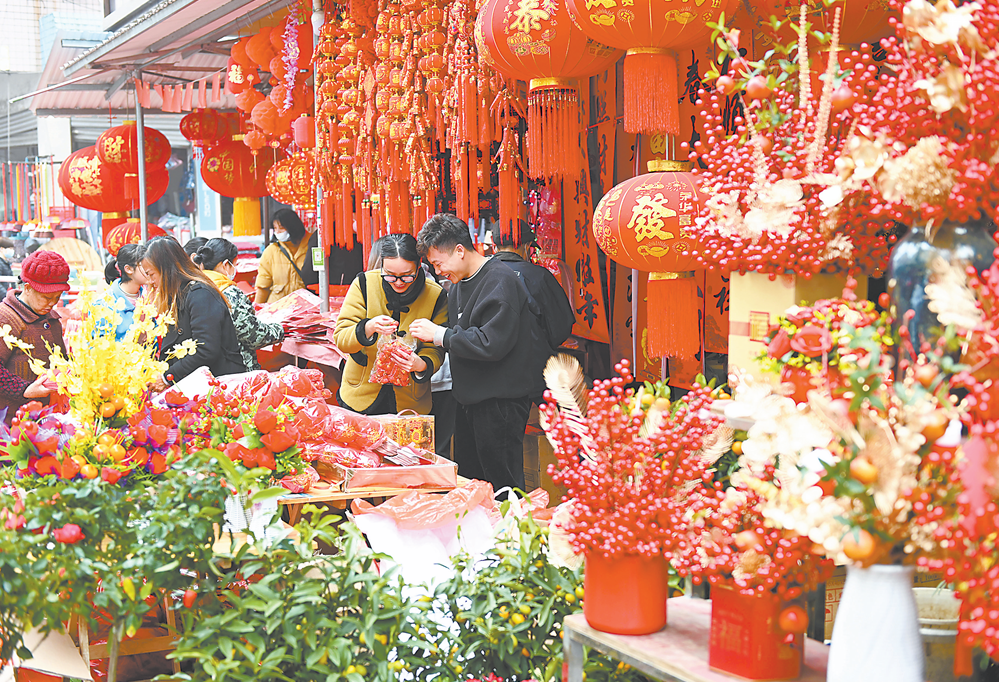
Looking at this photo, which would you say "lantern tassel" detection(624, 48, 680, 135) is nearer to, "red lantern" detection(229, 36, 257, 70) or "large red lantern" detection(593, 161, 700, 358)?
"large red lantern" detection(593, 161, 700, 358)

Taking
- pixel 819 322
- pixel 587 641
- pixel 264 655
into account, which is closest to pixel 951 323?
pixel 819 322

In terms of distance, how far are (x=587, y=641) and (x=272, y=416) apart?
1.01 meters

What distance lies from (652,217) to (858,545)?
1584 mm

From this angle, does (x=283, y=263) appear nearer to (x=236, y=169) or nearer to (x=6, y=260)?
(x=236, y=169)

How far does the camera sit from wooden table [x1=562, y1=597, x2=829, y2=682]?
1.32 m

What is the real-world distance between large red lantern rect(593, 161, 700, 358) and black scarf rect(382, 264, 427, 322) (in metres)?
1.16

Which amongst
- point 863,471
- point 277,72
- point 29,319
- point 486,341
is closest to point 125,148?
point 277,72

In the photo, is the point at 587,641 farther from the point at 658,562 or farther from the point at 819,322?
the point at 819,322

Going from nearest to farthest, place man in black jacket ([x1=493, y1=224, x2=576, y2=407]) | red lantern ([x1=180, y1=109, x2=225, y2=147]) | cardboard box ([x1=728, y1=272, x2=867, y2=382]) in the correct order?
cardboard box ([x1=728, y1=272, x2=867, y2=382]), man in black jacket ([x1=493, y1=224, x2=576, y2=407]), red lantern ([x1=180, y1=109, x2=225, y2=147])

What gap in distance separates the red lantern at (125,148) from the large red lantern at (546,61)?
17.1ft

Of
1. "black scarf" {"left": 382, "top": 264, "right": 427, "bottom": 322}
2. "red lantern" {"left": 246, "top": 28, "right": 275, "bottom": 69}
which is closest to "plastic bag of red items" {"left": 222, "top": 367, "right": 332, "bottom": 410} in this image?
"black scarf" {"left": 382, "top": 264, "right": 427, "bottom": 322}

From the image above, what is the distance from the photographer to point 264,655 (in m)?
1.65

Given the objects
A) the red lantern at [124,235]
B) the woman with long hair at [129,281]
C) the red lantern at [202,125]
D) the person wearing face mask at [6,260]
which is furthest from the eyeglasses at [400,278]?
the person wearing face mask at [6,260]

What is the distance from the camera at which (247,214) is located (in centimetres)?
787
